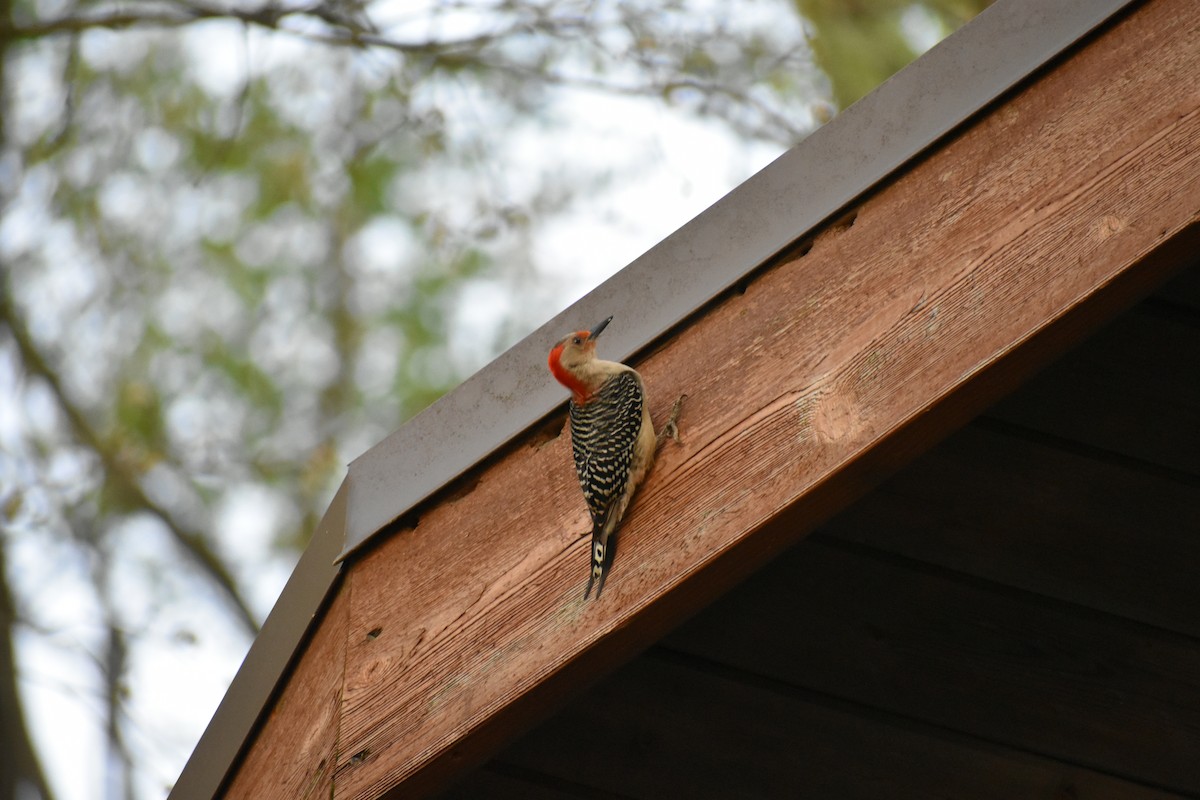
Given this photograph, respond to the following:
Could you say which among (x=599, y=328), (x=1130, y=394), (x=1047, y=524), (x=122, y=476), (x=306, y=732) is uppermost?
(x=122, y=476)

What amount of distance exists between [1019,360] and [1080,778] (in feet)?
3.42

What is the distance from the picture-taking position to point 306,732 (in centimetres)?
213

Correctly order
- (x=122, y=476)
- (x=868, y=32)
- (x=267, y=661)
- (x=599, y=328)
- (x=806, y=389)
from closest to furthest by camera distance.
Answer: (x=806, y=389) → (x=599, y=328) → (x=267, y=661) → (x=868, y=32) → (x=122, y=476)

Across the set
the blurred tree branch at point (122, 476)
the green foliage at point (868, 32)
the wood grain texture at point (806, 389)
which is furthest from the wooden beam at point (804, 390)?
the blurred tree branch at point (122, 476)

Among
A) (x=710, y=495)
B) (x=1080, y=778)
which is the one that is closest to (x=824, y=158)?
(x=710, y=495)

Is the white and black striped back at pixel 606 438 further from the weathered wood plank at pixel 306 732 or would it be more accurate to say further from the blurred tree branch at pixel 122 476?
the blurred tree branch at pixel 122 476

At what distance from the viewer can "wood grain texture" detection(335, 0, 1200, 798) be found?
157 cm

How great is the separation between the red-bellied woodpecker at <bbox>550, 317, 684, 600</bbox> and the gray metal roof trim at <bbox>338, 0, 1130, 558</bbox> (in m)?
0.05

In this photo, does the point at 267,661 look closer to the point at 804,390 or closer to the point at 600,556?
the point at 600,556

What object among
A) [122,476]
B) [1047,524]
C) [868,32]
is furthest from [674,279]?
[122,476]

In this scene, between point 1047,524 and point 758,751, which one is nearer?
point 1047,524

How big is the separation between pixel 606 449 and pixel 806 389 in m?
0.45

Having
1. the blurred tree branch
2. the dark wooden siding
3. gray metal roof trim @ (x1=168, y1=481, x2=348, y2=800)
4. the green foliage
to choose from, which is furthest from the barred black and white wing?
the blurred tree branch

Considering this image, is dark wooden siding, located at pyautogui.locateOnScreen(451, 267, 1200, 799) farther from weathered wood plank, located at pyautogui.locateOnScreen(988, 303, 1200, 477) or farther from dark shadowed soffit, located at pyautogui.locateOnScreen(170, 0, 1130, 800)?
dark shadowed soffit, located at pyautogui.locateOnScreen(170, 0, 1130, 800)
